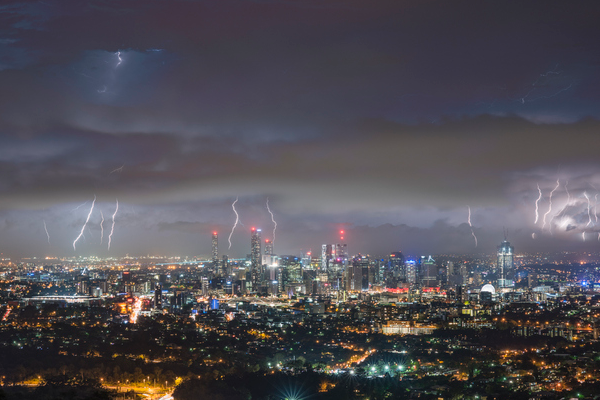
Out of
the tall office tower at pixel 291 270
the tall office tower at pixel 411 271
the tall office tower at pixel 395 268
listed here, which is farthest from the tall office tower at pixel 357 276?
the tall office tower at pixel 291 270

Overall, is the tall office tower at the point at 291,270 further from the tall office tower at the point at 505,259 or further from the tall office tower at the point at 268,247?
the tall office tower at the point at 505,259

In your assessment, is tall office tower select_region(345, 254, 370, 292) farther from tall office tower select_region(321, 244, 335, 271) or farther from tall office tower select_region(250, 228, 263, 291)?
tall office tower select_region(250, 228, 263, 291)

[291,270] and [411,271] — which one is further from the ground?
[291,270]

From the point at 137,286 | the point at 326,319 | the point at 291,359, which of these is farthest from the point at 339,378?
the point at 137,286

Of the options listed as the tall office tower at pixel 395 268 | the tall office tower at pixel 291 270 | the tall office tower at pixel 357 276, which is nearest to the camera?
the tall office tower at pixel 357 276

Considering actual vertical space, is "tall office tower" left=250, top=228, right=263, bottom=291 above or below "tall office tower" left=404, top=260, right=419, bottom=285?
above

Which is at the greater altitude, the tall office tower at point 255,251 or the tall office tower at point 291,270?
the tall office tower at point 255,251

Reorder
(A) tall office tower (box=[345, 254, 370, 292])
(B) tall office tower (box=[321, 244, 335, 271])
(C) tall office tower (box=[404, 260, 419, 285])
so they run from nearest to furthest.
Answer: (A) tall office tower (box=[345, 254, 370, 292]) → (C) tall office tower (box=[404, 260, 419, 285]) → (B) tall office tower (box=[321, 244, 335, 271])

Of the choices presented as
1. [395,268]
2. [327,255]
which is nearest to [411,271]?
[395,268]

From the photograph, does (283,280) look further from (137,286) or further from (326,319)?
(326,319)

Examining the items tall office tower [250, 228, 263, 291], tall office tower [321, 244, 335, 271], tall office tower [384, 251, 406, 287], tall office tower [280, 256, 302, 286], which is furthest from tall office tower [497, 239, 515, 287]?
tall office tower [250, 228, 263, 291]

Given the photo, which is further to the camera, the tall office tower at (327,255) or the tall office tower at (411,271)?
the tall office tower at (327,255)

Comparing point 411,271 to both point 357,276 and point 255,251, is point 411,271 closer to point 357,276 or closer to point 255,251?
point 357,276
